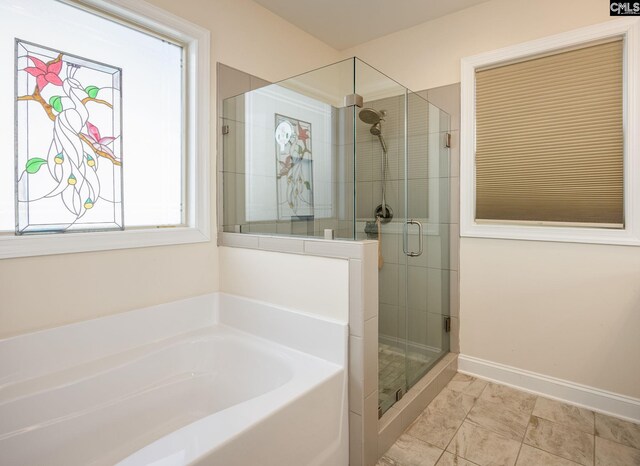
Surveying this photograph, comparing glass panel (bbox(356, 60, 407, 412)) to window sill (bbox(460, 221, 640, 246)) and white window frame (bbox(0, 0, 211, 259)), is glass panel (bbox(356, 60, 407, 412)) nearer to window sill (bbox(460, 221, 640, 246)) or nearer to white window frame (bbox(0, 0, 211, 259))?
window sill (bbox(460, 221, 640, 246))

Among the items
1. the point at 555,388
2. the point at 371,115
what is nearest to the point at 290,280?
the point at 371,115

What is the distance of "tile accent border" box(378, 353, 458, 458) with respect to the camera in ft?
5.74

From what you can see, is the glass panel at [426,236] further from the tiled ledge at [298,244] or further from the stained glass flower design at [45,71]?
the stained glass flower design at [45,71]

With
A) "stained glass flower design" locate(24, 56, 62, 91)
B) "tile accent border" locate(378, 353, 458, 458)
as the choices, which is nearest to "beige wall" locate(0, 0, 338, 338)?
"stained glass flower design" locate(24, 56, 62, 91)

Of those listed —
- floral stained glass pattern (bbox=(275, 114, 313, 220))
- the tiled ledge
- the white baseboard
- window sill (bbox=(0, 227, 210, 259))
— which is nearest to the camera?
window sill (bbox=(0, 227, 210, 259))

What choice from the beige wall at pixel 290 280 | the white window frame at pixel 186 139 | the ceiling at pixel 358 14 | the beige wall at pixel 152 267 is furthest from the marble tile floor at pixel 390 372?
the ceiling at pixel 358 14

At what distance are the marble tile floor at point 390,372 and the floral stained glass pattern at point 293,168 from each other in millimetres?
816

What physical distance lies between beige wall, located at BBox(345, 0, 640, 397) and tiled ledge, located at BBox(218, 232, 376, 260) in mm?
1273

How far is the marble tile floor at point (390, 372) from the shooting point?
1792mm

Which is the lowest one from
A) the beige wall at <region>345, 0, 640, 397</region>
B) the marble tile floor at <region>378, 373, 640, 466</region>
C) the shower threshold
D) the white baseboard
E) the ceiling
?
the marble tile floor at <region>378, 373, 640, 466</region>

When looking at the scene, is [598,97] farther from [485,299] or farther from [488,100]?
[485,299]

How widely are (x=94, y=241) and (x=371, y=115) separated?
147 centimetres

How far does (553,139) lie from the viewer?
220cm

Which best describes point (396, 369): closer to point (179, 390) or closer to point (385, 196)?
point (385, 196)
